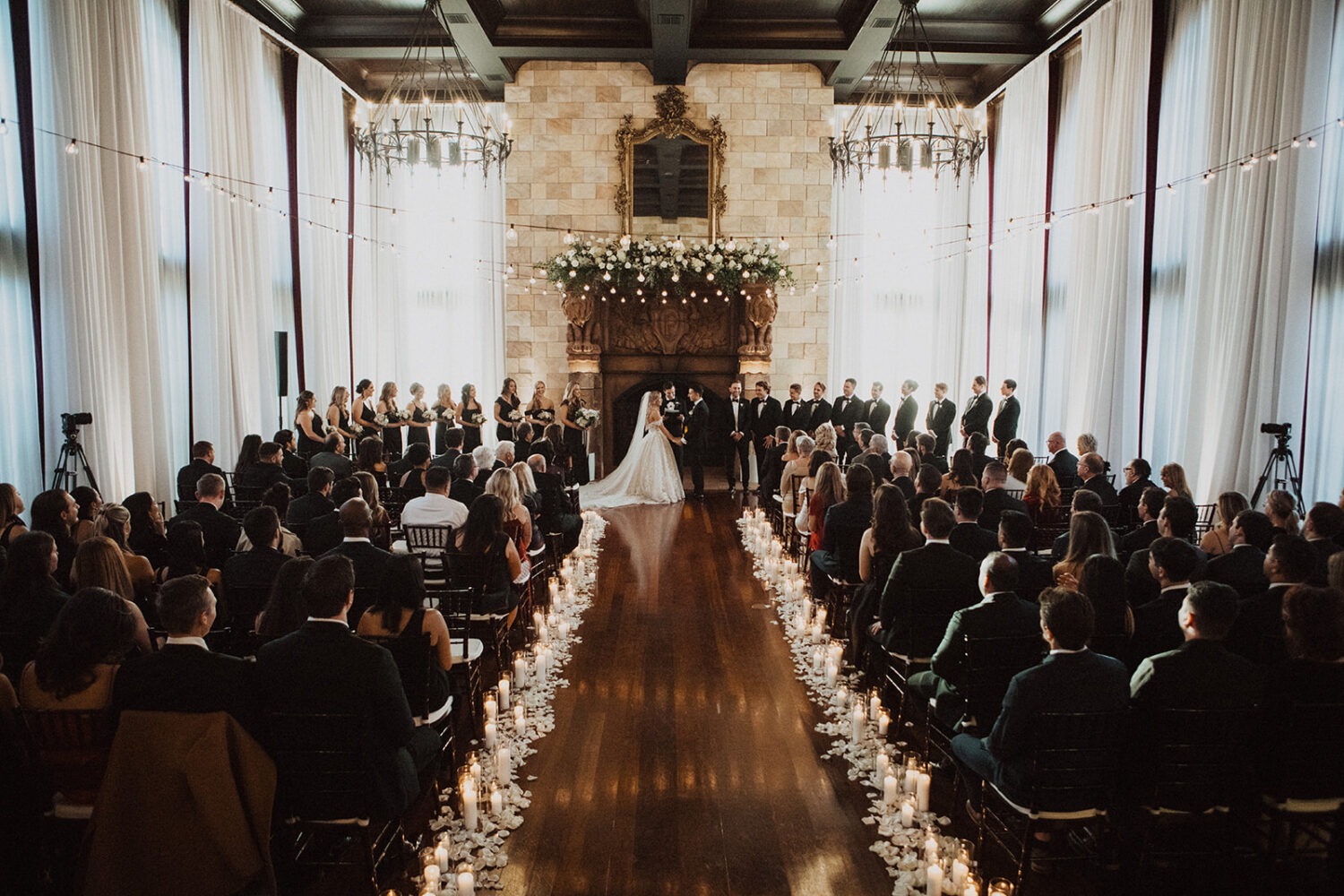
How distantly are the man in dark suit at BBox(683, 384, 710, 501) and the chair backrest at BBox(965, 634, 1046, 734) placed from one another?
8.85m

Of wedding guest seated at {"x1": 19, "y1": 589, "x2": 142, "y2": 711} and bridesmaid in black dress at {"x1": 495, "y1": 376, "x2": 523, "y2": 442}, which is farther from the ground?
bridesmaid in black dress at {"x1": 495, "y1": 376, "x2": 523, "y2": 442}

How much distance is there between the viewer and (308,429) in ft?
32.5

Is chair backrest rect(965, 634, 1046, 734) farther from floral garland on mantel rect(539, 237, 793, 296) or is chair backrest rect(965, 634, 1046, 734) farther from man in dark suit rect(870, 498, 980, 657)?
floral garland on mantel rect(539, 237, 793, 296)

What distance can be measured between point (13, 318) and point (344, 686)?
619 cm

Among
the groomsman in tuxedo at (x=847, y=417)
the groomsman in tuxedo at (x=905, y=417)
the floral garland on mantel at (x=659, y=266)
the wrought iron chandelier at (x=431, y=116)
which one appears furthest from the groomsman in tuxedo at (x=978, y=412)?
the wrought iron chandelier at (x=431, y=116)

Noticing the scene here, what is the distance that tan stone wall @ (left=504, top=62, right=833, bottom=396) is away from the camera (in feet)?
47.4

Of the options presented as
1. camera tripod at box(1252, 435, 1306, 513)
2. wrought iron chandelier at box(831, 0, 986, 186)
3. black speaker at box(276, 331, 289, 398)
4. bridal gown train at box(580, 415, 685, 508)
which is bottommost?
bridal gown train at box(580, 415, 685, 508)

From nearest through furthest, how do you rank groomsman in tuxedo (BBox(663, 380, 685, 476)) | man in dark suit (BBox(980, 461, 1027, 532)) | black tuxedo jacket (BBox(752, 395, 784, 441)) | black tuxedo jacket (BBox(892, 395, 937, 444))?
1. man in dark suit (BBox(980, 461, 1027, 532))
2. black tuxedo jacket (BBox(892, 395, 937, 444))
3. groomsman in tuxedo (BBox(663, 380, 685, 476))
4. black tuxedo jacket (BBox(752, 395, 784, 441))

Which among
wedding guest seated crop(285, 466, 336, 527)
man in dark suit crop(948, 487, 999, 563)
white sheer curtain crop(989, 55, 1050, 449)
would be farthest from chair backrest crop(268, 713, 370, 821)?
white sheer curtain crop(989, 55, 1050, 449)

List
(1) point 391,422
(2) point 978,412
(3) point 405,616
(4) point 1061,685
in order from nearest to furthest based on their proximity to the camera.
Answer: (4) point 1061,685, (3) point 405,616, (1) point 391,422, (2) point 978,412

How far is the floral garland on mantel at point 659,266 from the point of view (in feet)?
43.9

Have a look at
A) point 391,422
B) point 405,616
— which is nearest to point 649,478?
point 391,422

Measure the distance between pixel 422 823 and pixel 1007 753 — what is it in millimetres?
2554

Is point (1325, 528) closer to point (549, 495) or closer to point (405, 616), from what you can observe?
point (405, 616)
